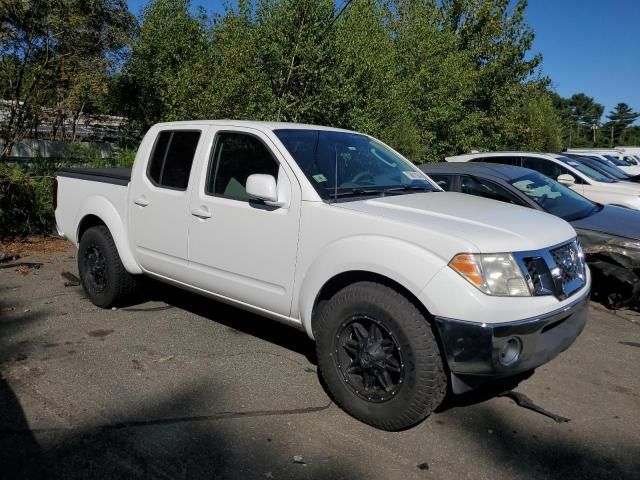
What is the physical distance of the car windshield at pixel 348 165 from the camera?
3.96 meters

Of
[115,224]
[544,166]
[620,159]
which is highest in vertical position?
[620,159]

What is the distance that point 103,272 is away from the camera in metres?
5.40

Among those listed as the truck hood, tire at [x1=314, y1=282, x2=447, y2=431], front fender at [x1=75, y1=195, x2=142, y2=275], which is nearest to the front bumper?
tire at [x1=314, y1=282, x2=447, y2=431]

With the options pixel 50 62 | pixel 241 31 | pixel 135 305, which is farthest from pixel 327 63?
pixel 135 305

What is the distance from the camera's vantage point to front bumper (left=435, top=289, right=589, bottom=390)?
118 inches

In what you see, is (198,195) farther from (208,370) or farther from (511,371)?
(511,371)

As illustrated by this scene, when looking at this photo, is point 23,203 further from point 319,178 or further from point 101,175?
point 319,178

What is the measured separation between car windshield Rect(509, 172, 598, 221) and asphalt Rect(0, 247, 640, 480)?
1701 millimetres

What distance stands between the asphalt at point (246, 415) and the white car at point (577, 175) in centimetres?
516

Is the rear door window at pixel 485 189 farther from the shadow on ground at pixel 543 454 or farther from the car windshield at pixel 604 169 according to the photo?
the car windshield at pixel 604 169

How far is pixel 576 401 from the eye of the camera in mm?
3879

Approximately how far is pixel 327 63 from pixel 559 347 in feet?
33.3

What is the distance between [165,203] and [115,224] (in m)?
0.80

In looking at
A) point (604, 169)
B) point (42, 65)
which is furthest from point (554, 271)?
point (604, 169)
